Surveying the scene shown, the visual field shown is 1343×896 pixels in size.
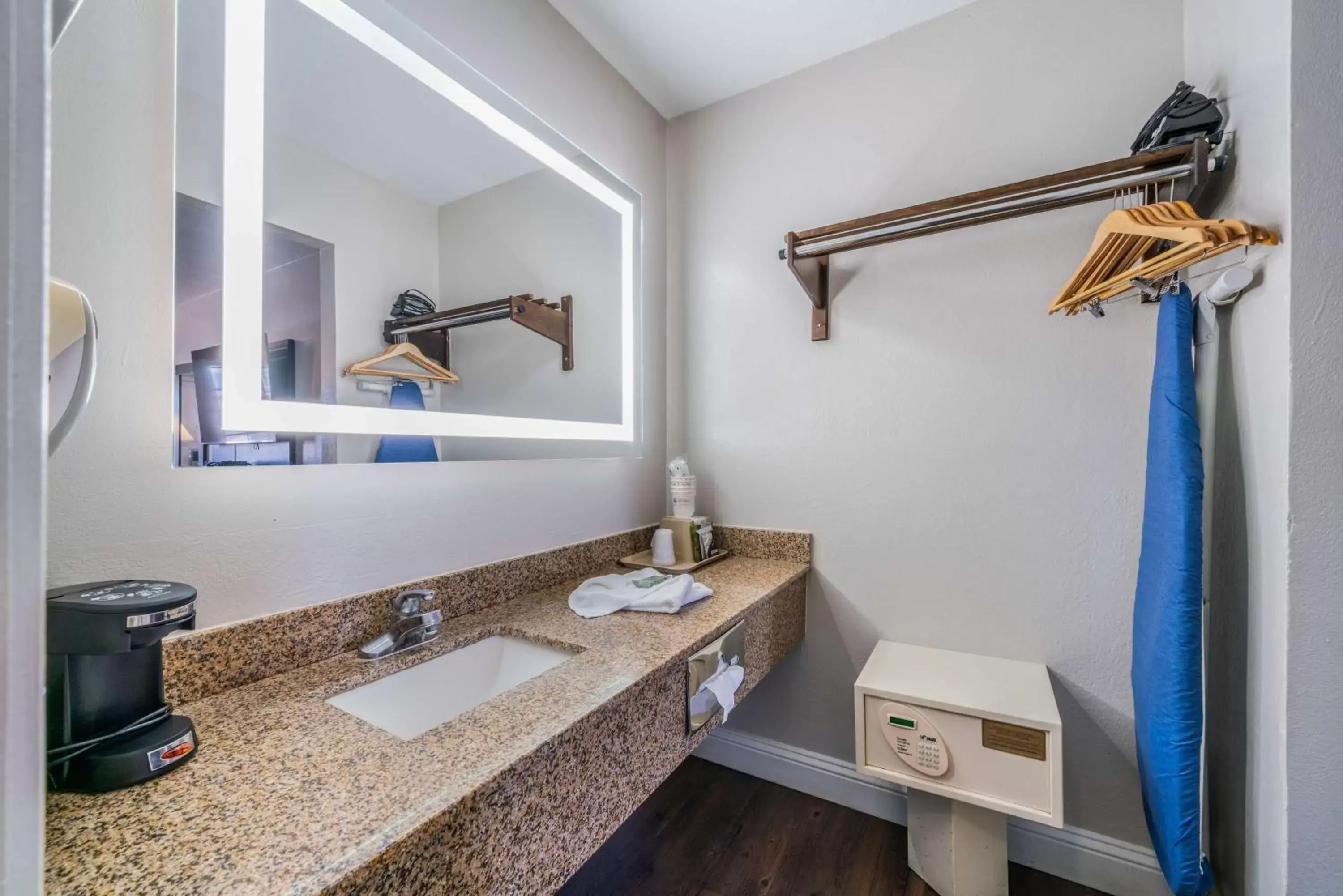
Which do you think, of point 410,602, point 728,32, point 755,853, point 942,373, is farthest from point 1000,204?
point 755,853

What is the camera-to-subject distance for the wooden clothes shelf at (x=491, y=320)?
112cm

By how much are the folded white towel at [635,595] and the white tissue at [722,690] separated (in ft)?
0.55

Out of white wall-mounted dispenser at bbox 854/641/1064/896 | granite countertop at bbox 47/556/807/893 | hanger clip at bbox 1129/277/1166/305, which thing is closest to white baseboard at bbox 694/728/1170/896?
white wall-mounted dispenser at bbox 854/641/1064/896

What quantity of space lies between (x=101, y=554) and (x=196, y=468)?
152 mm

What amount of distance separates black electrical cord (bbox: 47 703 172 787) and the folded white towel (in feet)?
2.28

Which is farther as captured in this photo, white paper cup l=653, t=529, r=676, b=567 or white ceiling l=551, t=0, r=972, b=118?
white paper cup l=653, t=529, r=676, b=567

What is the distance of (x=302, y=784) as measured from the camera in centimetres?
61

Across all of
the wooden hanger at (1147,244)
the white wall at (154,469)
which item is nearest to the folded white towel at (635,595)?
Answer: the white wall at (154,469)

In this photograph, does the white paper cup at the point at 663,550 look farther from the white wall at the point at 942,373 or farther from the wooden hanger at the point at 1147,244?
the wooden hanger at the point at 1147,244

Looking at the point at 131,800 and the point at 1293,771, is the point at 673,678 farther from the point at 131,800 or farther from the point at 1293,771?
the point at 1293,771

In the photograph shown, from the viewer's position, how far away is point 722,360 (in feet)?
6.12

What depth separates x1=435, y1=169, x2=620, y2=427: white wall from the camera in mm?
1225

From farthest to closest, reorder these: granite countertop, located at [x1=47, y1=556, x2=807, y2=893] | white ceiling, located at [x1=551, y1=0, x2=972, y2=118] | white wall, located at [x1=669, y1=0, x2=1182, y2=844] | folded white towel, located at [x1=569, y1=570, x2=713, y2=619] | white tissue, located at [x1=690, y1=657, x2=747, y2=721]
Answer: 1. white ceiling, located at [x1=551, y1=0, x2=972, y2=118]
2. white wall, located at [x1=669, y1=0, x2=1182, y2=844]
3. folded white towel, located at [x1=569, y1=570, x2=713, y2=619]
4. white tissue, located at [x1=690, y1=657, x2=747, y2=721]
5. granite countertop, located at [x1=47, y1=556, x2=807, y2=893]

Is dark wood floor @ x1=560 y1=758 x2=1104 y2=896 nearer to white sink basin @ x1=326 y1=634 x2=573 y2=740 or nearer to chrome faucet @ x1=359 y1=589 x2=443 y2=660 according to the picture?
white sink basin @ x1=326 y1=634 x2=573 y2=740
